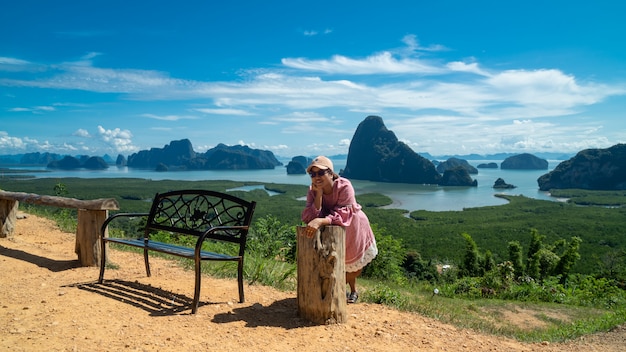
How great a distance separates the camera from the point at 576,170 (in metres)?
121

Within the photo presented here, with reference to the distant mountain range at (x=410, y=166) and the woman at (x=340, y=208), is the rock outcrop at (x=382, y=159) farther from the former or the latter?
the woman at (x=340, y=208)

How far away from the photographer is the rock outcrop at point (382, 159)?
14188 cm

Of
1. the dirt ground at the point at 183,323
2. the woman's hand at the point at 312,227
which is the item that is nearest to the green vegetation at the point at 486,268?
the dirt ground at the point at 183,323

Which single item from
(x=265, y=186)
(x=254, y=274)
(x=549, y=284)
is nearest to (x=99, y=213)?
(x=254, y=274)

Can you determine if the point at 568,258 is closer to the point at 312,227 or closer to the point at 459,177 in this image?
the point at 312,227

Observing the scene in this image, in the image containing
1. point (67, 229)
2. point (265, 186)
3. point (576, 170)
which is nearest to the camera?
point (67, 229)

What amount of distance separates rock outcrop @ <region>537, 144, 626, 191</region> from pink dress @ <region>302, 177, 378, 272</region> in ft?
422

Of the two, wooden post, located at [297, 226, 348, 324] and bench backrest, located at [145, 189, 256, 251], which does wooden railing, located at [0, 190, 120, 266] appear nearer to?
bench backrest, located at [145, 189, 256, 251]

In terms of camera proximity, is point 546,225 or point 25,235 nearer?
point 25,235

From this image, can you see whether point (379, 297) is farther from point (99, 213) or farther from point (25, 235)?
point (25, 235)

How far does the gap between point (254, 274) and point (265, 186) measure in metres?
92.6

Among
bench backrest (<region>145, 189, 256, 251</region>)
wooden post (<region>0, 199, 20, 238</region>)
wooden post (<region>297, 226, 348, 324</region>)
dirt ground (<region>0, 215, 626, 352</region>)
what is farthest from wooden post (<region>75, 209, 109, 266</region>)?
wooden post (<region>297, 226, 348, 324</region>)

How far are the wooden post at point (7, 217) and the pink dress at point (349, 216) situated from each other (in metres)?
5.32

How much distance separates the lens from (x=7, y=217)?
680 centimetres
